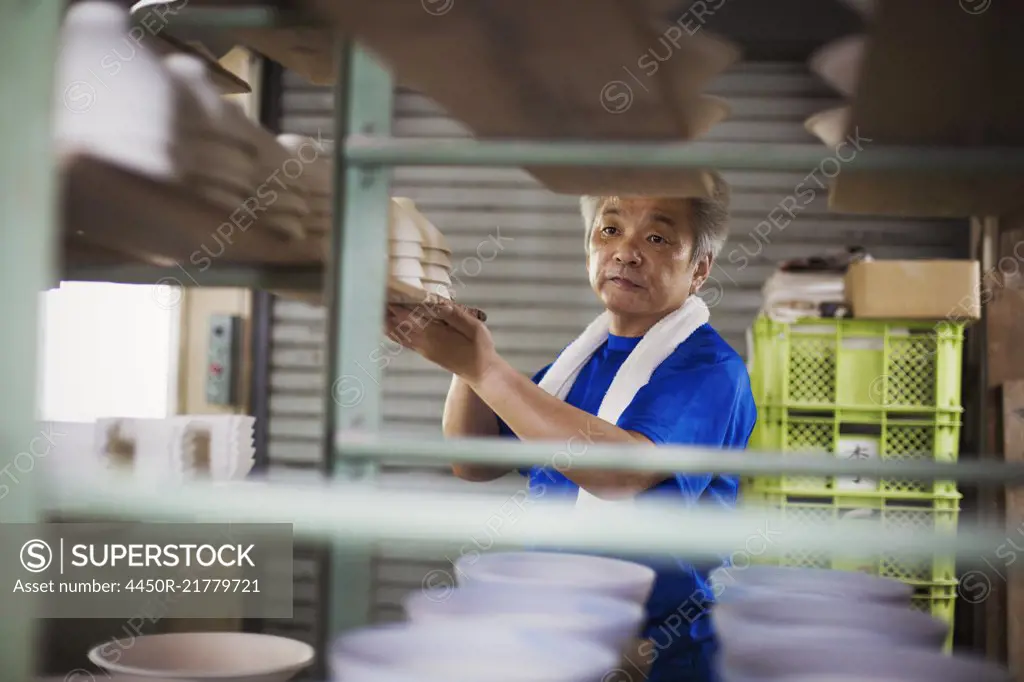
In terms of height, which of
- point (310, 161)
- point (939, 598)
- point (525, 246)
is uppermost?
point (525, 246)

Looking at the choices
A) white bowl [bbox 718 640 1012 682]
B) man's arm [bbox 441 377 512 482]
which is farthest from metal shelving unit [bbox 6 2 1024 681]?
man's arm [bbox 441 377 512 482]

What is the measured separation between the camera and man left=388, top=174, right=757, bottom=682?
1.78 m

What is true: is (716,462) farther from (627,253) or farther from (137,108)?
(627,253)

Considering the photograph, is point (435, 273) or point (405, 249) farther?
point (435, 273)

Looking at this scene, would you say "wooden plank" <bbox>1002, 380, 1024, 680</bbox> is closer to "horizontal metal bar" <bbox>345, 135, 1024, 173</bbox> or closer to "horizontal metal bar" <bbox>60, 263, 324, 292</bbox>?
"horizontal metal bar" <bbox>345, 135, 1024, 173</bbox>

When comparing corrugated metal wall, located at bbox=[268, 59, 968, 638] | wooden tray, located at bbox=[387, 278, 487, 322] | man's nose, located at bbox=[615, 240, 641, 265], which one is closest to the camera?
wooden tray, located at bbox=[387, 278, 487, 322]

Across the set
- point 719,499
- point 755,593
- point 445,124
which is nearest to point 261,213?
point 755,593

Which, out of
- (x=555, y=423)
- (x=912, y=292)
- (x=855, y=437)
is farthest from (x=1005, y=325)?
(x=555, y=423)

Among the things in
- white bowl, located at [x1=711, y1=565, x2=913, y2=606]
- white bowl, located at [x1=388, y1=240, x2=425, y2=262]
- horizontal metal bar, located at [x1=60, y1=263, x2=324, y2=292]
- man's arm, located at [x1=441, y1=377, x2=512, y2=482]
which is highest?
white bowl, located at [x1=388, y1=240, x2=425, y2=262]

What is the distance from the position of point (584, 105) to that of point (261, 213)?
1.71 feet

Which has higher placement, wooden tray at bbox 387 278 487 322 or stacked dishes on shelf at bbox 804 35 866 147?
stacked dishes on shelf at bbox 804 35 866 147

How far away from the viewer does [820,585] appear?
1020 mm

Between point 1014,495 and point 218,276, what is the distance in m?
3.07

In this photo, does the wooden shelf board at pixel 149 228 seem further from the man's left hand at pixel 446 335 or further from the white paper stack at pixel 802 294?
the white paper stack at pixel 802 294
